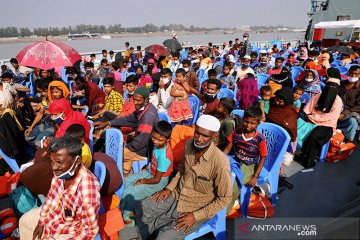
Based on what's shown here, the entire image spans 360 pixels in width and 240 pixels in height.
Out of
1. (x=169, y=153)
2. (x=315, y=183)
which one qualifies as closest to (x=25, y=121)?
(x=169, y=153)

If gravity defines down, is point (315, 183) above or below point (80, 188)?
below

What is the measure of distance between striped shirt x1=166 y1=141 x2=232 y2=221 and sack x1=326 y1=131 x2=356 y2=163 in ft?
9.38

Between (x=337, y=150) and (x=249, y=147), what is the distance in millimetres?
2210

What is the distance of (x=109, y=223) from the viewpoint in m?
1.99

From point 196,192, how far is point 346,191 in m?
2.42

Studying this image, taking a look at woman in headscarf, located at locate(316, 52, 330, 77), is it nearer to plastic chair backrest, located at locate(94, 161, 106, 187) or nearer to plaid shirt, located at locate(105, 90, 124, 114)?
plaid shirt, located at locate(105, 90, 124, 114)

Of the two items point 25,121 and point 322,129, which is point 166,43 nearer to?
point 25,121

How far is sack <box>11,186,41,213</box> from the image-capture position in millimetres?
2646

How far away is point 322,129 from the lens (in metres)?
3.81

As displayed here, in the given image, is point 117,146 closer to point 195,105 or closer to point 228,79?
point 195,105

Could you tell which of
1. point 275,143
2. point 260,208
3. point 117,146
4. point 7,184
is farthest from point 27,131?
point 275,143

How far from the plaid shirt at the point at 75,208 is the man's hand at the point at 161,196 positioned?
2.16 feet

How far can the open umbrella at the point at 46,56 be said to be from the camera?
15.3ft

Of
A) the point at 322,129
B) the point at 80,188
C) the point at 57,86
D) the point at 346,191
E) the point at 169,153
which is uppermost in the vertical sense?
the point at 57,86
